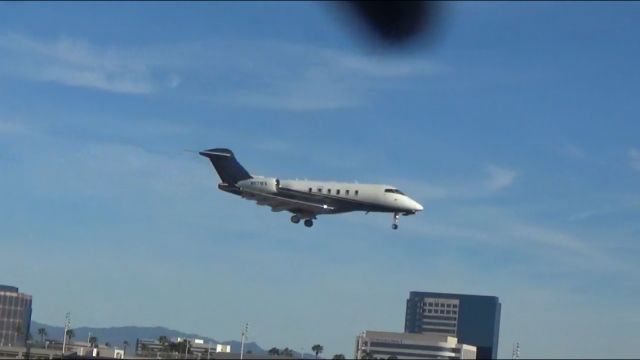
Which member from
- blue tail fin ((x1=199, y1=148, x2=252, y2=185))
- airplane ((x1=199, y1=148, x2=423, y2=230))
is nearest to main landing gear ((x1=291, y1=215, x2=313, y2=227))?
airplane ((x1=199, y1=148, x2=423, y2=230))

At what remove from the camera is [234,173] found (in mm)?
181625

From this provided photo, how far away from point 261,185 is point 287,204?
216 inches

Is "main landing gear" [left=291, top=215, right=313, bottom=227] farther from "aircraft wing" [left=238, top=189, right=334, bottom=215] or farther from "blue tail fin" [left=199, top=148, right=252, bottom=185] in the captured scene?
"blue tail fin" [left=199, top=148, right=252, bottom=185]

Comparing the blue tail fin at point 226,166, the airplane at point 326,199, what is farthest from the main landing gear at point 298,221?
the blue tail fin at point 226,166

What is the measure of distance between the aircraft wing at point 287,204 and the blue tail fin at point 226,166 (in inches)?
276

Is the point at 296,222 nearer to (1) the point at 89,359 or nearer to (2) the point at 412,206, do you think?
(2) the point at 412,206

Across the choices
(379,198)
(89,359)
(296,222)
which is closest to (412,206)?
(379,198)

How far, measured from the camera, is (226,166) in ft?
605

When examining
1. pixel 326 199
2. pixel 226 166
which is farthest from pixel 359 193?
pixel 226 166

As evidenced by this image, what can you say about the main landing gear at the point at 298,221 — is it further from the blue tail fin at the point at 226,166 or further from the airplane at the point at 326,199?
the blue tail fin at the point at 226,166

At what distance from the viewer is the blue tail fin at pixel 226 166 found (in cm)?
18025

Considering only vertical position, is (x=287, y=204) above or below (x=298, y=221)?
above

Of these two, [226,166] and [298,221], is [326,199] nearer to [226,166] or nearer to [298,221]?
[298,221]

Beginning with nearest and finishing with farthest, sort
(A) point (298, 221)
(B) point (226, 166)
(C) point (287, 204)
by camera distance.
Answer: (C) point (287, 204)
(A) point (298, 221)
(B) point (226, 166)
